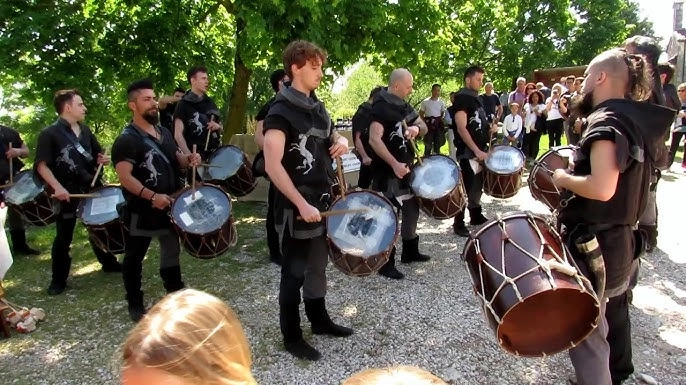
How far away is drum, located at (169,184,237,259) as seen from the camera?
3.95 meters

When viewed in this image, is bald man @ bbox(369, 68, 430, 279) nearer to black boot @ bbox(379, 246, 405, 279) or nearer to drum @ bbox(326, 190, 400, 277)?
black boot @ bbox(379, 246, 405, 279)

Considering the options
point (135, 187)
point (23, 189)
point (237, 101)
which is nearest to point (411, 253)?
point (135, 187)

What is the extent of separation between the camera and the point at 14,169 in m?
5.94

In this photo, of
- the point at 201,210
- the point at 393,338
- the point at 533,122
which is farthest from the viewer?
the point at 533,122

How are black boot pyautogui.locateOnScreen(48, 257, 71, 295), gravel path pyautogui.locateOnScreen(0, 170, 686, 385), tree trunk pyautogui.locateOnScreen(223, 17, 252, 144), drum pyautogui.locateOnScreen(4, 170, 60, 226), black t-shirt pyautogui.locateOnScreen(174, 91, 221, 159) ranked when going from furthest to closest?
tree trunk pyautogui.locateOnScreen(223, 17, 252, 144), black t-shirt pyautogui.locateOnScreen(174, 91, 221, 159), drum pyautogui.locateOnScreen(4, 170, 60, 226), black boot pyautogui.locateOnScreen(48, 257, 71, 295), gravel path pyautogui.locateOnScreen(0, 170, 686, 385)

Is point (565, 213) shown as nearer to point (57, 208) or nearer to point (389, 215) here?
point (389, 215)

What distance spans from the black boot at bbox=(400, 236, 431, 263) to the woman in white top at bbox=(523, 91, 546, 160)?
742cm

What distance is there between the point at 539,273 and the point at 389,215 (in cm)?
142

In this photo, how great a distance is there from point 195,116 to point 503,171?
3.50 m

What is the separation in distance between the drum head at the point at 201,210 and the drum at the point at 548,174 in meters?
2.60

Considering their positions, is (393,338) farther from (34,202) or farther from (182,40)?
(182,40)

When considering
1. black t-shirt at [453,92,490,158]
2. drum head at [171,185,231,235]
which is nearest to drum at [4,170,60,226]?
drum head at [171,185,231,235]

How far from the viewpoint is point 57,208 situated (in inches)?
186

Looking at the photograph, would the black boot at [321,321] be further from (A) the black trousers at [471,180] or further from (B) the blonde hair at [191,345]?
(A) the black trousers at [471,180]
